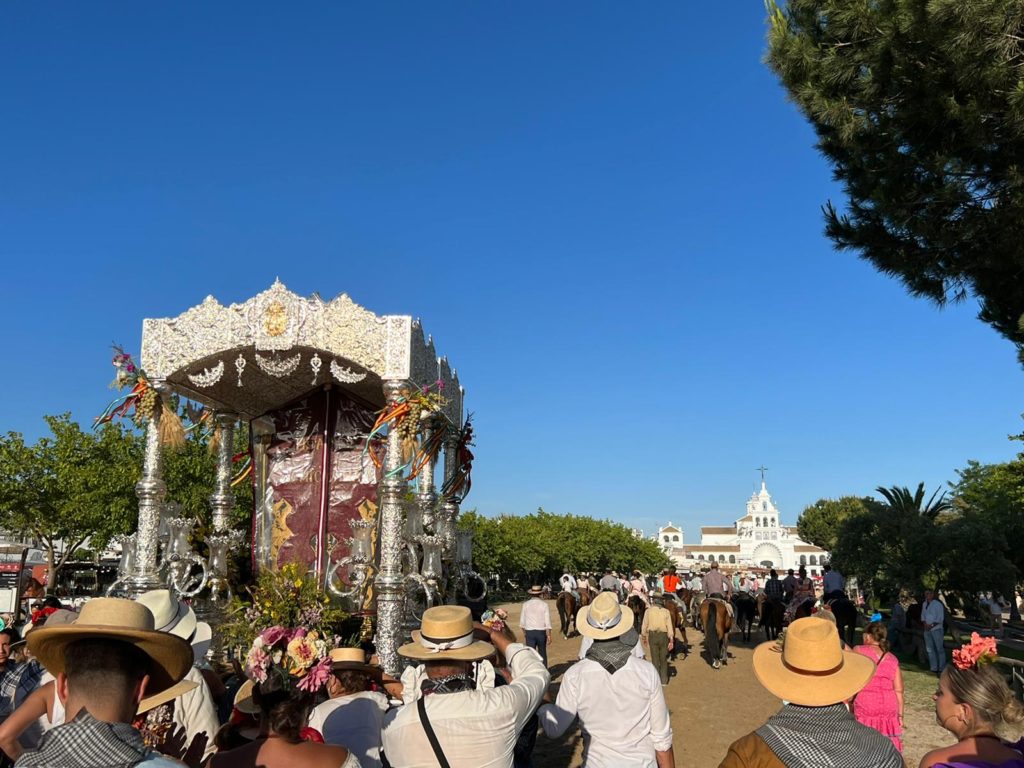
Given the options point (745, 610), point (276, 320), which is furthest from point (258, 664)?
point (745, 610)

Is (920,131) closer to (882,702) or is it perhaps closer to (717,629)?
(882,702)

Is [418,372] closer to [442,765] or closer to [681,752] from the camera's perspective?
[681,752]

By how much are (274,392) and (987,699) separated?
1176 centimetres

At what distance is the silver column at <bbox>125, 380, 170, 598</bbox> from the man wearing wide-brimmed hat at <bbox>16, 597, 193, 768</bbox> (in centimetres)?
973

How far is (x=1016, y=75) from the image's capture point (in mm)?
9023

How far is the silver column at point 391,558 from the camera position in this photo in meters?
9.83

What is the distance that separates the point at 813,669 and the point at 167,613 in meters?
2.89

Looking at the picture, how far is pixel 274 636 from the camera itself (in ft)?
10.4

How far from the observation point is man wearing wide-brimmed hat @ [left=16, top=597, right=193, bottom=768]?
1.82m

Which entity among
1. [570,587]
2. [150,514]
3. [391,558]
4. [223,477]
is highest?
[223,477]

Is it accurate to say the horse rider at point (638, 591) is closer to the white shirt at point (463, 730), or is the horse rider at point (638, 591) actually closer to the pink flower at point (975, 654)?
the pink flower at point (975, 654)

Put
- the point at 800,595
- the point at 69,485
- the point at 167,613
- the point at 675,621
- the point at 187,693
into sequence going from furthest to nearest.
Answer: the point at 69,485
the point at 800,595
the point at 675,621
the point at 187,693
the point at 167,613

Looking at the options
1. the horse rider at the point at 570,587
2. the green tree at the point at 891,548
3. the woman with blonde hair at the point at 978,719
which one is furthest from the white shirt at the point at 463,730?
the green tree at the point at 891,548

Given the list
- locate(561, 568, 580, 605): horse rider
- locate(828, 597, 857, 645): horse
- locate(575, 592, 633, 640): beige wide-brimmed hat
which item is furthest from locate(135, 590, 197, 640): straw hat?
locate(561, 568, 580, 605): horse rider
